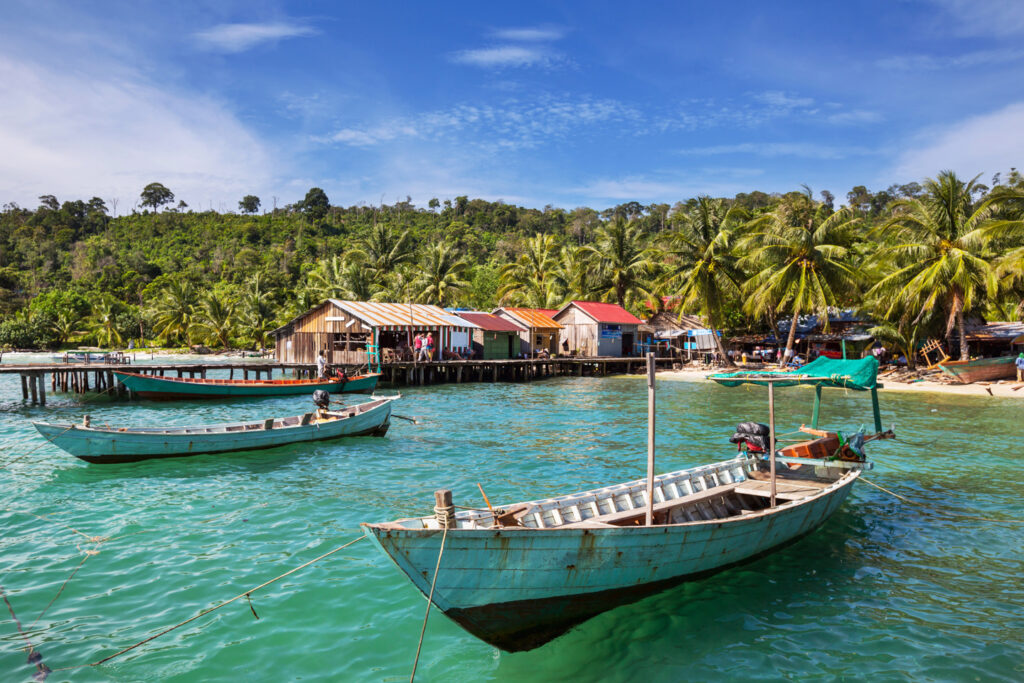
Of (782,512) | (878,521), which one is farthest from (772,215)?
(782,512)

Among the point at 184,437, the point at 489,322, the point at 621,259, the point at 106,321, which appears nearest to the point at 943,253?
the point at 621,259

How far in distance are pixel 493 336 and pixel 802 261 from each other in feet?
67.5

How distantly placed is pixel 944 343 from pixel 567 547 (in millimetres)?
39806

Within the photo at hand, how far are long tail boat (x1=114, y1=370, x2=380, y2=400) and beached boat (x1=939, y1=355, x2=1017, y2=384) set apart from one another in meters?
30.6

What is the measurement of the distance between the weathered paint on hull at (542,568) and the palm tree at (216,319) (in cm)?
6166

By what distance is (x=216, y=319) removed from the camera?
200 ft

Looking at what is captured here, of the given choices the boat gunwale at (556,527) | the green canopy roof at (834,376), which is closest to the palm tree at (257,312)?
the green canopy roof at (834,376)

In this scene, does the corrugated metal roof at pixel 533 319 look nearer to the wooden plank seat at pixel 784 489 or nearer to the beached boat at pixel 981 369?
the beached boat at pixel 981 369

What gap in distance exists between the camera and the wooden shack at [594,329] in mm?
45906

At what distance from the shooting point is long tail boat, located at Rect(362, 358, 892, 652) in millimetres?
5867

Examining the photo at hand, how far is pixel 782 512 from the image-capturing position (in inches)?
329

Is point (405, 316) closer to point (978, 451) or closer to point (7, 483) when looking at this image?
point (7, 483)

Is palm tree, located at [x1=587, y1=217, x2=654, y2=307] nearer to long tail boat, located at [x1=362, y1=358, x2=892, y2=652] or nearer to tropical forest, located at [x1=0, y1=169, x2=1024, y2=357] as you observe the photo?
tropical forest, located at [x1=0, y1=169, x2=1024, y2=357]

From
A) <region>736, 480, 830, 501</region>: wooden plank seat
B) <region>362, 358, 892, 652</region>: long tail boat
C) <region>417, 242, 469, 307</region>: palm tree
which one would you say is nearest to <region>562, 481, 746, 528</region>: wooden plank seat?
<region>362, 358, 892, 652</region>: long tail boat
